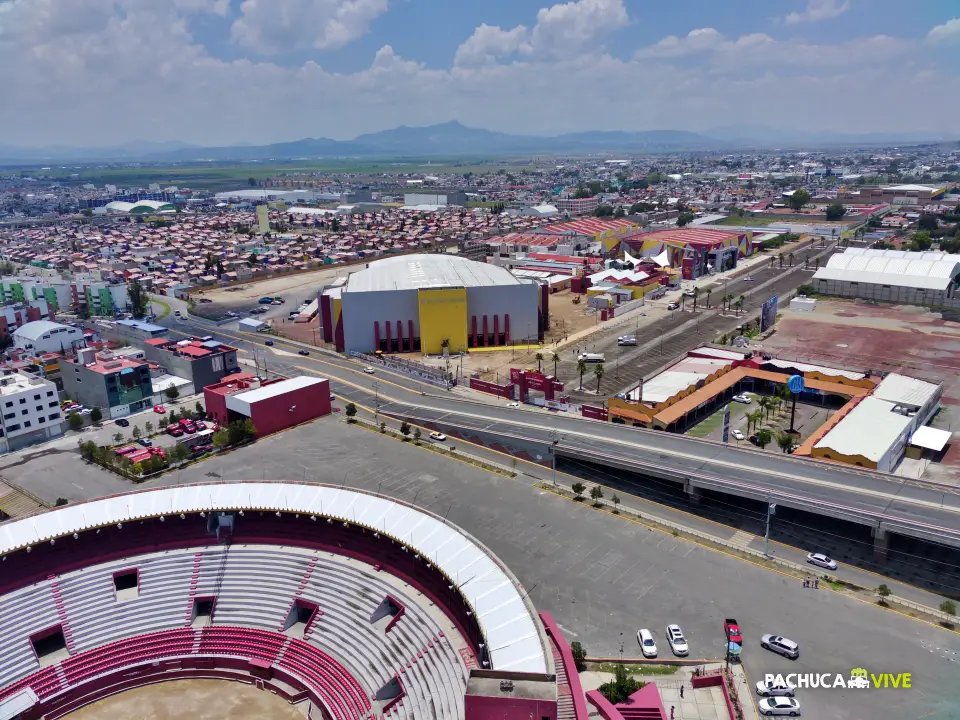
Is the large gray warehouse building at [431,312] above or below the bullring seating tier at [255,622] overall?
above

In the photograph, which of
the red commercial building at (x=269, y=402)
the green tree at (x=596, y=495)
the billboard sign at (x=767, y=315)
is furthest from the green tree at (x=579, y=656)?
the billboard sign at (x=767, y=315)

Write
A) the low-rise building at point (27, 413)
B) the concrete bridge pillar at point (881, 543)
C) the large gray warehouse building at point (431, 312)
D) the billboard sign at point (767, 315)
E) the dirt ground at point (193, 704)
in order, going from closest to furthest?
1. the dirt ground at point (193, 704)
2. the concrete bridge pillar at point (881, 543)
3. the low-rise building at point (27, 413)
4. the large gray warehouse building at point (431, 312)
5. the billboard sign at point (767, 315)

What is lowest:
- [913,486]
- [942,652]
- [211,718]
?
[211,718]

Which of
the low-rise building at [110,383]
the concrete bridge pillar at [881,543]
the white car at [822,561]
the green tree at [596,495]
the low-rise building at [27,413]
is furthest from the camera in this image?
the low-rise building at [110,383]

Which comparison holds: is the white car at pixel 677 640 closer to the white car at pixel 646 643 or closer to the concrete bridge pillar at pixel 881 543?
the white car at pixel 646 643

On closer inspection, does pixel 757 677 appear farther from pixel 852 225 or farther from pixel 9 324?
pixel 852 225

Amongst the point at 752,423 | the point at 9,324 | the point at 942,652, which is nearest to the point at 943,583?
the point at 942,652

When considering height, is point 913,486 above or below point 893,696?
above
